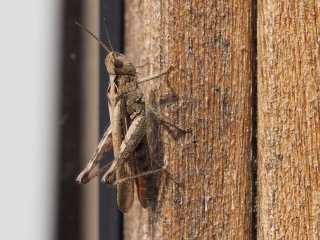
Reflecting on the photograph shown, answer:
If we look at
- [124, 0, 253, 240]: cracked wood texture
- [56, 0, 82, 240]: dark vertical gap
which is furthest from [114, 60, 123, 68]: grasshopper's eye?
[56, 0, 82, 240]: dark vertical gap

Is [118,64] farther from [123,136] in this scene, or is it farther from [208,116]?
[208,116]

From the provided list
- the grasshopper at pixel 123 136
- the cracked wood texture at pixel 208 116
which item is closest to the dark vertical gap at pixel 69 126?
the grasshopper at pixel 123 136

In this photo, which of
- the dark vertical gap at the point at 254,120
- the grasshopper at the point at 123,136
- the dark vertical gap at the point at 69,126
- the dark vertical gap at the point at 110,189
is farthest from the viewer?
the dark vertical gap at the point at 69,126

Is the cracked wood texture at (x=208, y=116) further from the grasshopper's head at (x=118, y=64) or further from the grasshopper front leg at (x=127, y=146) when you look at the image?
the grasshopper's head at (x=118, y=64)

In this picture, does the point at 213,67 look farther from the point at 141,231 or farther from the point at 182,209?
the point at 141,231

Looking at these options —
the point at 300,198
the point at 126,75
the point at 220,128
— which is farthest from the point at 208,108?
the point at 126,75

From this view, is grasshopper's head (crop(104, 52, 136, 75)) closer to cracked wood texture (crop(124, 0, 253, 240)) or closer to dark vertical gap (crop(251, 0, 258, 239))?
cracked wood texture (crop(124, 0, 253, 240))
